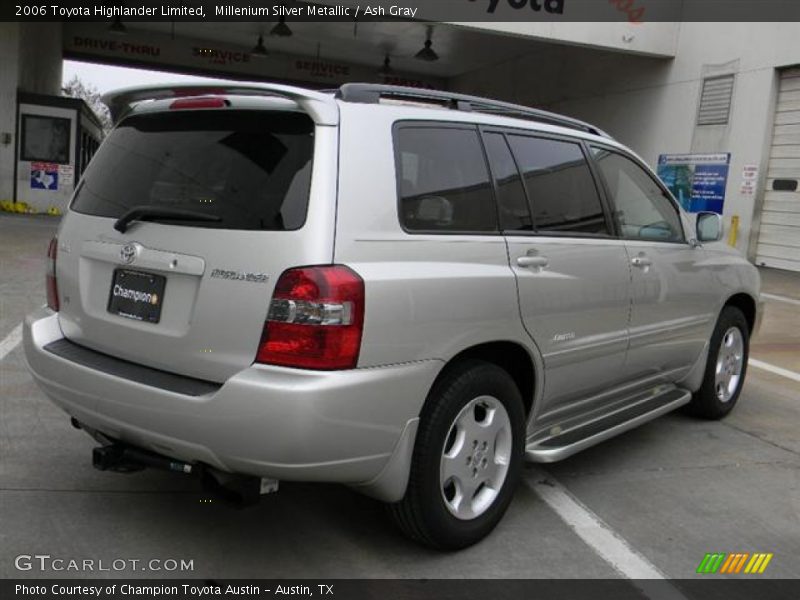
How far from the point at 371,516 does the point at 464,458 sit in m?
0.65

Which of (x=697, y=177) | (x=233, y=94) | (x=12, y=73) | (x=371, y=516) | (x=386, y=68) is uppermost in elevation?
(x=386, y=68)

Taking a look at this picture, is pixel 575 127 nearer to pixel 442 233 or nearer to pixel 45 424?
pixel 442 233

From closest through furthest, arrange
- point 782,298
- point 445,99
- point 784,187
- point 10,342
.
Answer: point 445,99 < point 10,342 < point 782,298 < point 784,187

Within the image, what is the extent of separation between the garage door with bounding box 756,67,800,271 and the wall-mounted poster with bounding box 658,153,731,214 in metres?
1.00

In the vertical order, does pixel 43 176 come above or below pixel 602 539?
above

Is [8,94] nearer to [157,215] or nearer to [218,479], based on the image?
[157,215]

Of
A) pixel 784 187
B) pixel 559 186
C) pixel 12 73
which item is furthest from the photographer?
pixel 12 73

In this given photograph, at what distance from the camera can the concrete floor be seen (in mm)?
3168

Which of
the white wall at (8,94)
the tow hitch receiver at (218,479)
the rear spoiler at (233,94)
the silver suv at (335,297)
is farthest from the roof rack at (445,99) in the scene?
the white wall at (8,94)

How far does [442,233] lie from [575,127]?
1.47 metres

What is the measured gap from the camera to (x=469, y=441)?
128 inches

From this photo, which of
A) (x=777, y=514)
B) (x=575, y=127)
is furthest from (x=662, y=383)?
(x=575, y=127)

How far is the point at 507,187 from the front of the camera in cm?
353

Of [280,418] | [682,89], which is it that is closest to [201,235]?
[280,418]
